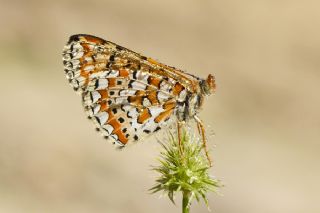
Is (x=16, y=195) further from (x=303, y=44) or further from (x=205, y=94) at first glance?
(x=303, y=44)

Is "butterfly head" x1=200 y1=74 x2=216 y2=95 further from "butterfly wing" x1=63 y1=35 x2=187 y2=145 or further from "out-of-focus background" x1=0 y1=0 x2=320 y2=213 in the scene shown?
"out-of-focus background" x1=0 y1=0 x2=320 y2=213

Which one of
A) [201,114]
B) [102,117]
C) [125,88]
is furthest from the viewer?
[201,114]

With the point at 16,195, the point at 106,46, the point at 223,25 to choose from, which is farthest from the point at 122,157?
the point at 106,46

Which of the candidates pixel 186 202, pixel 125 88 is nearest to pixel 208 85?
pixel 125 88

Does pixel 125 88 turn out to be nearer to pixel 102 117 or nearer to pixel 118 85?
pixel 118 85

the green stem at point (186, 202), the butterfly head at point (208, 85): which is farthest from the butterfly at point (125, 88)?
the green stem at point (186, 202)

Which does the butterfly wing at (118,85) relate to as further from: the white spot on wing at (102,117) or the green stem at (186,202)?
the green stem at (186,202)
